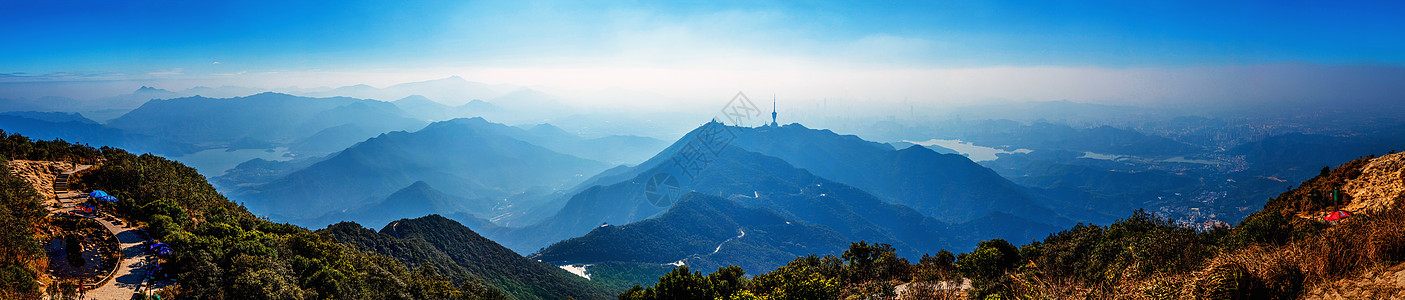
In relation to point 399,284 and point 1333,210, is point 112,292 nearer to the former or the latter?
point 399,284

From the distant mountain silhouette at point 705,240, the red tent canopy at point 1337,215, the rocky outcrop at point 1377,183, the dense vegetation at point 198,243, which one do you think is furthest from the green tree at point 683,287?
the distant mountain silhouette at point 705,240

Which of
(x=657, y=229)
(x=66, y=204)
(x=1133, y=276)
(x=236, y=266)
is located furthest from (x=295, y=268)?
(x=657, y=229)

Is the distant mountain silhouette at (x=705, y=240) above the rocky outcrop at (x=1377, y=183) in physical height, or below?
below

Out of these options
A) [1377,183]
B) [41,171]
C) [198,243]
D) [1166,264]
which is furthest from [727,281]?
[41,171]

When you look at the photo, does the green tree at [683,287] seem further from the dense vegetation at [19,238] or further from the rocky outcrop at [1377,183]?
the rocky outcrop at [1377,183]

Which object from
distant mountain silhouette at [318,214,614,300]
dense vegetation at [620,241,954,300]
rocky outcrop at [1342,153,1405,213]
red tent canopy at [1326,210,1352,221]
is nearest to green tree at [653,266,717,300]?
dense vegetation at [620,241,954,300]

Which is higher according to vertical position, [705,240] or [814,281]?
[814,281]

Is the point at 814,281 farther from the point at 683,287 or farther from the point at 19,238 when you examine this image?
the point at 19,238
